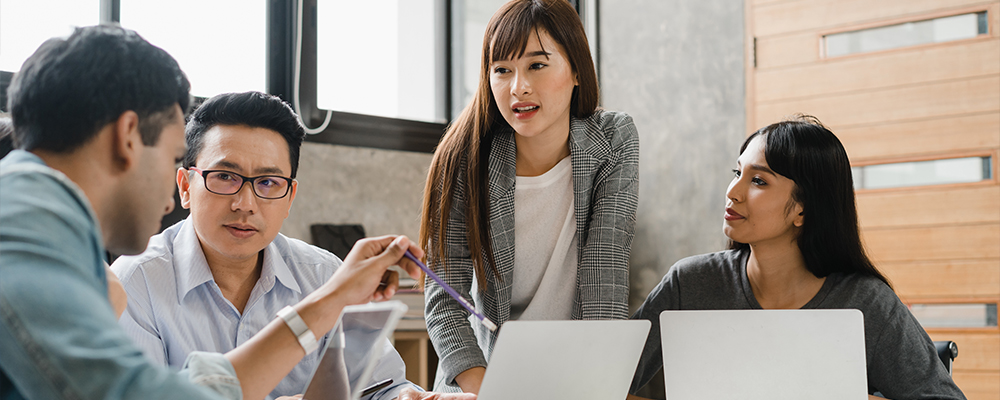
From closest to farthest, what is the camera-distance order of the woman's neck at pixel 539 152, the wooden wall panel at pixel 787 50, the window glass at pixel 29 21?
1. the woman's neck at pixel 539 152
2. the window glass at pixel 29 21
3. the wooden wall panel at pixel 787 50

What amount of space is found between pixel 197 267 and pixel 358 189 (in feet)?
5.63

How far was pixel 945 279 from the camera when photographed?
2982 mm

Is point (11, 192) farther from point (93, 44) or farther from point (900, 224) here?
point (900, 224)

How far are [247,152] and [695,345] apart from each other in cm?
88

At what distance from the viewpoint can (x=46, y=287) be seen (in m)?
0.59

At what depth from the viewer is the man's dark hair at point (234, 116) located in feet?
4.83

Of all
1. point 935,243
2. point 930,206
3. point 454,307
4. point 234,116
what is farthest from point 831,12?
point 234,116

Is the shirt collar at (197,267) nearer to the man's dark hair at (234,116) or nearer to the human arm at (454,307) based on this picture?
the man's dark hair at (234,116)

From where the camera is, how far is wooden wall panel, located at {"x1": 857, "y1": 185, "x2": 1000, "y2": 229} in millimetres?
2926

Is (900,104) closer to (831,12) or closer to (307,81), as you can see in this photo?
(831,12)

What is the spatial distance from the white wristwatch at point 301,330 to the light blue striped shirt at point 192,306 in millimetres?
363

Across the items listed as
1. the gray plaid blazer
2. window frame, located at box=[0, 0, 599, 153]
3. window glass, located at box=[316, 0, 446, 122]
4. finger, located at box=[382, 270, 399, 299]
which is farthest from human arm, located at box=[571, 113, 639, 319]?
window glass, located at box=[316, 0, 446, 122]

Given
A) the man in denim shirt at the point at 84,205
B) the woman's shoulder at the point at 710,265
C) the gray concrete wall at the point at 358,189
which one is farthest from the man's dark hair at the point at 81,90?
the gray concrete wall at the point at 358,189

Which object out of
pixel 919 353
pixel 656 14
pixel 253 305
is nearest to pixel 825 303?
pixel 919 353
